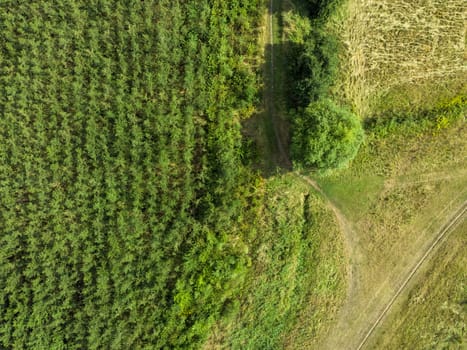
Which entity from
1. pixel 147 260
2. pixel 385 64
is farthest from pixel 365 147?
pixel 147 260

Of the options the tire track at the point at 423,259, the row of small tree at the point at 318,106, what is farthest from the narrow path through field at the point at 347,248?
the row of small tree at the point at 318,106

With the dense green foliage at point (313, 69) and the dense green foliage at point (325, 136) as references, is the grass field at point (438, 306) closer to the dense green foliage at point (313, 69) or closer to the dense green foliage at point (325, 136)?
the dense green foliage at point (325, 136)

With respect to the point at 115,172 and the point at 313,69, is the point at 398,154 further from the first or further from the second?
the point at 115,172

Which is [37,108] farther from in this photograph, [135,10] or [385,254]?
[385,254]

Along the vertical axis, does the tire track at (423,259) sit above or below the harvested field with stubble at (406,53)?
below

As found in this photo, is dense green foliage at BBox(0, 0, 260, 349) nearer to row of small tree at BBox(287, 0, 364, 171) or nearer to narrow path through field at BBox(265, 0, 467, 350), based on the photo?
narrow path through field at BBox(265, 0, 467, 350)

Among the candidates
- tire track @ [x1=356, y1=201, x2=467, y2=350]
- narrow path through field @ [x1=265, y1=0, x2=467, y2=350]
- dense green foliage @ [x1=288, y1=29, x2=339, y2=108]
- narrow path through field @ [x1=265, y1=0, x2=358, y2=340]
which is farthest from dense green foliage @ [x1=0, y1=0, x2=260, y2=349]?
tire track @ [x1=356, y1=201, x2=467, y2=350]
